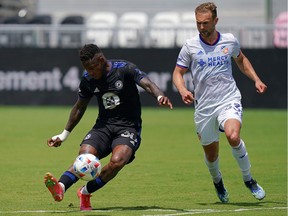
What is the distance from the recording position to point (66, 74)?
3088 centimetres

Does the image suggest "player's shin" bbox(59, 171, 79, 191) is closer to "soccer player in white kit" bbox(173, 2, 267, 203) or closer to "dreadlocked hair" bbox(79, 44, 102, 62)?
"dreadlocked hair" bbox(79, 44, 102, 62)

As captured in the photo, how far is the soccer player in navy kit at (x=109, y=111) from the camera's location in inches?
447

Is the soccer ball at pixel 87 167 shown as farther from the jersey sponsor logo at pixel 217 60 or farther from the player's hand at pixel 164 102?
the jersey sponsor logo at pixel 217 60

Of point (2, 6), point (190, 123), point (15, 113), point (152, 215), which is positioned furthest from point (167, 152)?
point (2, 6)

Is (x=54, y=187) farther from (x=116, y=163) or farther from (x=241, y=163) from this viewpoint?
(x=241, y=163)

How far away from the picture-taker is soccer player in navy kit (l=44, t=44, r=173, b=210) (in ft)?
37.3

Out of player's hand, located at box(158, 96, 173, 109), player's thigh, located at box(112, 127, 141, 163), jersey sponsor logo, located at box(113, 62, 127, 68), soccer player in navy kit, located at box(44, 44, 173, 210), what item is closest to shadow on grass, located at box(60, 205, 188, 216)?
soccer player in navy kit, located at box(44, 44, 173, 210)

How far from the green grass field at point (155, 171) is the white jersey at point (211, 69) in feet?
4.42

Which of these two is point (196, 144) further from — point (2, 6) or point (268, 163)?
point (2, 6)

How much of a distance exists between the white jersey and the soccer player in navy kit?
0.80 metres

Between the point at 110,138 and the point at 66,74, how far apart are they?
63.5ft

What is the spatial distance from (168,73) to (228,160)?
12.4m

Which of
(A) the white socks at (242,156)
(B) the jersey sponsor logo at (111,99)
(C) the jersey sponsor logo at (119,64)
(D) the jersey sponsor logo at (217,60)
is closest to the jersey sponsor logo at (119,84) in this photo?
(B) the jersey sponsor logo at (111,99)

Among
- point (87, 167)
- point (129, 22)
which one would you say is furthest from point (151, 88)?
point (129, 22)
